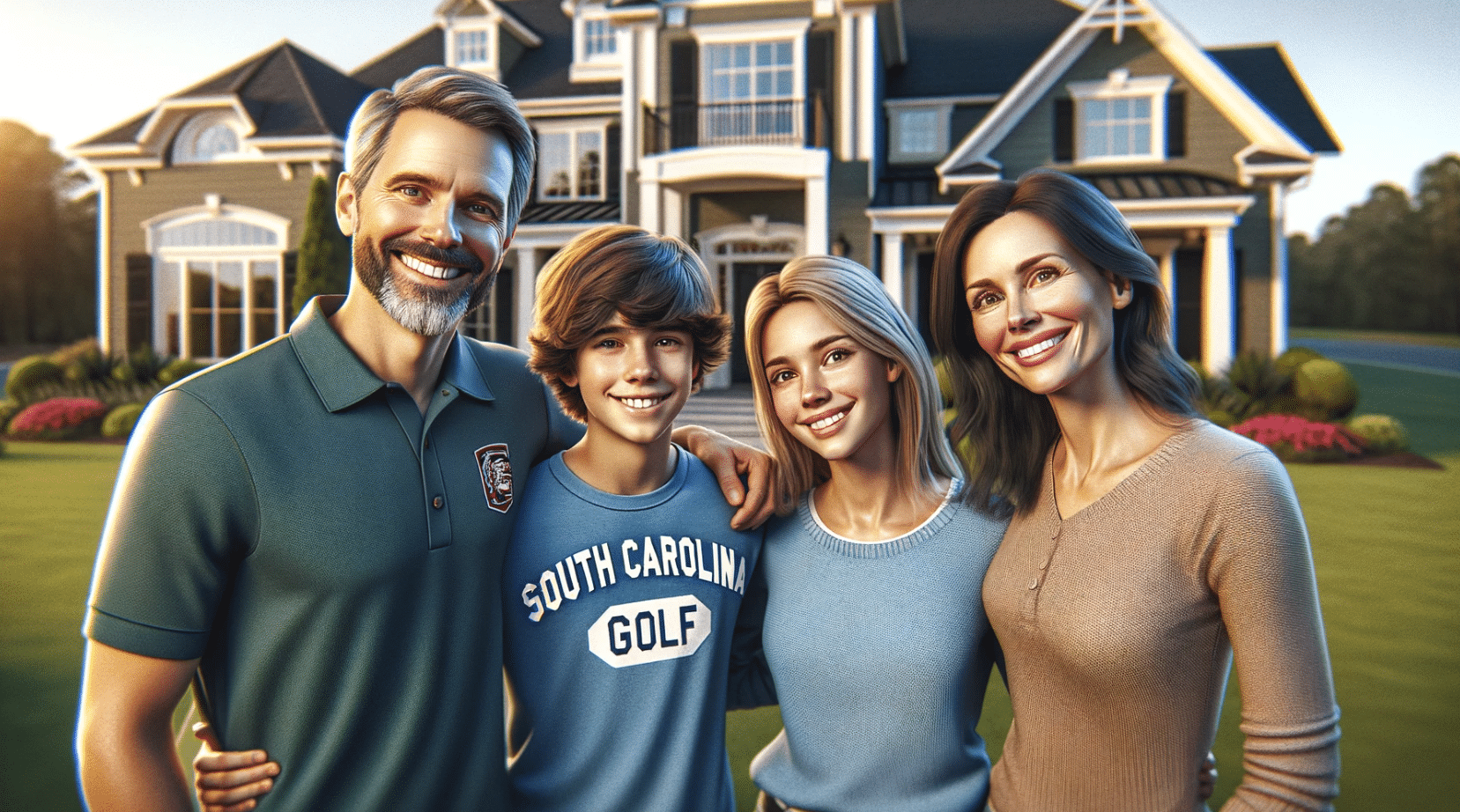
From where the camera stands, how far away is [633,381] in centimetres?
237

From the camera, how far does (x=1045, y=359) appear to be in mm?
2111

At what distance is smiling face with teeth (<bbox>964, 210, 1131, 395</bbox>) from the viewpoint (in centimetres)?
209

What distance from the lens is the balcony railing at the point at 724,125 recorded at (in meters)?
15.5

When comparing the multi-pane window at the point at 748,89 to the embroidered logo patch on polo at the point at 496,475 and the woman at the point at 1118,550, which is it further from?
the embroidered logo patch on polo at the point at 496,475

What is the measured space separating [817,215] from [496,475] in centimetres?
1321

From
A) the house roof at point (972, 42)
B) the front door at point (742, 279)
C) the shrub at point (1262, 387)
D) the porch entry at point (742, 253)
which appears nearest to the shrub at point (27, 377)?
the porch entry at point (742, 253)

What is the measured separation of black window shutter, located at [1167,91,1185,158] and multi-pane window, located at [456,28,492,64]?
13965mm

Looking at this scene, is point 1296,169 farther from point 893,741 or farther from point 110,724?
point 110,724

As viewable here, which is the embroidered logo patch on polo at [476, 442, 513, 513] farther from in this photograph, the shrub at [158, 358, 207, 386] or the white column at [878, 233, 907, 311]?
the shrub at [158, 358, 207, 386]

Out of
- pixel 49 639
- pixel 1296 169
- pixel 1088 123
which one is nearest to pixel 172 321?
pixel 49 639

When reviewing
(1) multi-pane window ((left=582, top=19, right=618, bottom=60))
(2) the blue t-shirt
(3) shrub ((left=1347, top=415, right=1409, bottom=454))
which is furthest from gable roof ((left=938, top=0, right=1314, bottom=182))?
(2) the blue t-shirt

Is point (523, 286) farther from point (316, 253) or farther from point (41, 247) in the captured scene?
point (41, 247)

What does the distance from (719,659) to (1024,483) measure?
98 centimetres

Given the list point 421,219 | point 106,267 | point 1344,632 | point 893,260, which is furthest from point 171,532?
point 106,267
